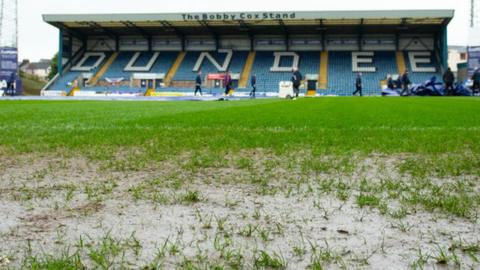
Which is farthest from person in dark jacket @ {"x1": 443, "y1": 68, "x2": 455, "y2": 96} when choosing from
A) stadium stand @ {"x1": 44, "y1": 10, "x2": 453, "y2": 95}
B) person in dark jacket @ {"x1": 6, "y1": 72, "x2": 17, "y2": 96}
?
person in dark jacket @ {"x1": 6, "y1": 72, "x2": 17, "y2": 96}

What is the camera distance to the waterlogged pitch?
1.62 metres

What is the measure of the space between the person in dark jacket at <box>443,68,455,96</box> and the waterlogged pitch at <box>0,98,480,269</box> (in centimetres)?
2808

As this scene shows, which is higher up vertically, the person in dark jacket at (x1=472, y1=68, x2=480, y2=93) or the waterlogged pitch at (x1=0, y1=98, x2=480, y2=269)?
the person in dark jacket at (x1=472, y1=68, x2=480, y2=93)

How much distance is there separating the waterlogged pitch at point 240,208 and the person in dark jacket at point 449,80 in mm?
28077

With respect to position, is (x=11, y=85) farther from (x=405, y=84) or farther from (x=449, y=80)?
(x=449, y=80)

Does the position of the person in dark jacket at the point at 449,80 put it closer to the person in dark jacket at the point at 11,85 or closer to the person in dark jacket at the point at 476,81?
the person in dark jacket at the point at 476,81

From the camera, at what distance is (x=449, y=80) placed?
3038 cm

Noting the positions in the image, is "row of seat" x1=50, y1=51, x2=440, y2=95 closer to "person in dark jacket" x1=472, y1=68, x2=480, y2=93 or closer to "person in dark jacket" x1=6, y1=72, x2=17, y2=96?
"person in dark jacket" x1=6, y1=72, x2=17, y2=96

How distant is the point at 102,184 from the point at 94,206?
61 centimetres

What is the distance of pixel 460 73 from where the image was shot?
41.9 metres

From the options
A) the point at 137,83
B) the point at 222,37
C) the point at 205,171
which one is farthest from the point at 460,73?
the point at 205,171

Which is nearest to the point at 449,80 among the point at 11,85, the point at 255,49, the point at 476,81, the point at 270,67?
the point at 476,81

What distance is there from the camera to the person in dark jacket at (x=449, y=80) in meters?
30.0

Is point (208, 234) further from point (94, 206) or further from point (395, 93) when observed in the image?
point (395, 93)
